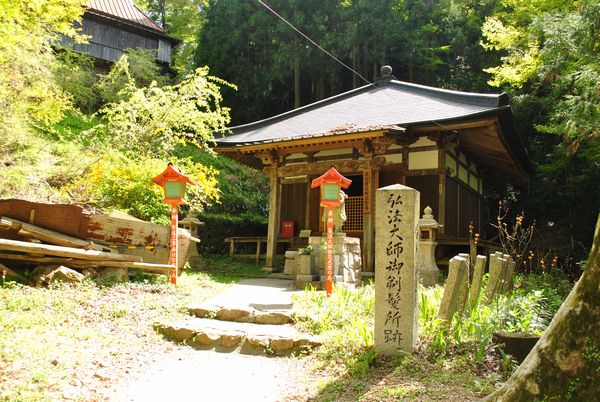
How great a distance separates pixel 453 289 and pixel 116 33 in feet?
85.6

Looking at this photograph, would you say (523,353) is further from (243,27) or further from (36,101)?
(243,27)

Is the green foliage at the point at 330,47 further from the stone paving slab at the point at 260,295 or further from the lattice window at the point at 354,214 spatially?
the stone paving slab at the point at 260,295

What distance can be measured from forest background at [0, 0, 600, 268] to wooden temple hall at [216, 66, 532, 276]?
1.39 m

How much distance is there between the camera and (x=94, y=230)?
7.63 meters

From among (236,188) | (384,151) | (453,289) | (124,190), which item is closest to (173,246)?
(124,190)

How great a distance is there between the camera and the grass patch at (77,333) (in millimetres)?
4016

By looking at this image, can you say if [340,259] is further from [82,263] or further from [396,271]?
[82,263]

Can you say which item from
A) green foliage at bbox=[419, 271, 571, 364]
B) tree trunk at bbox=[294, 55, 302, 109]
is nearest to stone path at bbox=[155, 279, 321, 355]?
green foliage at bbox=[419, 271, 571, 364]

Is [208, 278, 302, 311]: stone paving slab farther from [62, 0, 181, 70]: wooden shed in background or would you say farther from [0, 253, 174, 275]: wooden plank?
[62, 0, 181, 70]: wooden shed in background

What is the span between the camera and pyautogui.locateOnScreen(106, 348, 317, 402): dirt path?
14.0ft

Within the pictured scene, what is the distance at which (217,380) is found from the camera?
4742mm

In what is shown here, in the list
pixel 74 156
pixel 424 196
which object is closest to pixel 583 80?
pixel 424 196

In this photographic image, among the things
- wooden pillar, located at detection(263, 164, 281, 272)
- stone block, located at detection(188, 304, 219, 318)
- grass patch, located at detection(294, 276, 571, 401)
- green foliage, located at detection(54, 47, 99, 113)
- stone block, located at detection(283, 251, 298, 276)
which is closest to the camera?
grass patch, located at detection(294, 276, 571, 401)

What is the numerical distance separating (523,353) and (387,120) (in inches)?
→ 335
